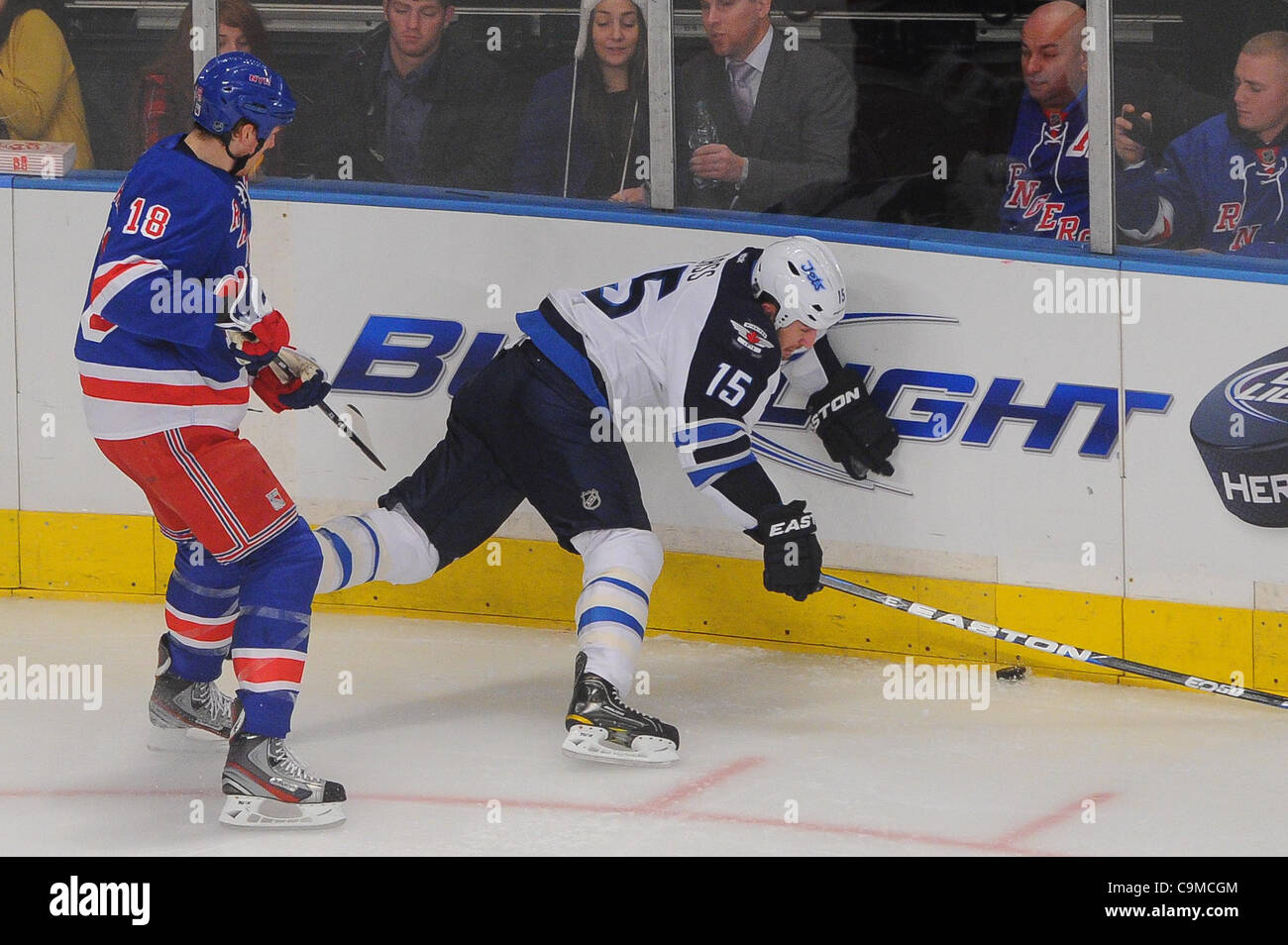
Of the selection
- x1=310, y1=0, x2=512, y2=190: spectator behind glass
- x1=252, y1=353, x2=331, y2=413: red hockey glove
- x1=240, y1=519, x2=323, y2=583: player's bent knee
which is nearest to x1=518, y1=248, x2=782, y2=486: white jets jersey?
x1=252, y1=353, x2=331, y2=413: red hockey glove

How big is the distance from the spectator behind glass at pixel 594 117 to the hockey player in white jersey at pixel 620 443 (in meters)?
0.54

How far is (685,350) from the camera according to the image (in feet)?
13.8

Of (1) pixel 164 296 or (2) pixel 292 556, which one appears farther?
(2) pixel 292 556

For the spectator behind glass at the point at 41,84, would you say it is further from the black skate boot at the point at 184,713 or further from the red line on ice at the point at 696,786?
the red line on ice at the point at 696,786

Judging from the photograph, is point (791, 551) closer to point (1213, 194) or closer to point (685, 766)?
point (685, 766)

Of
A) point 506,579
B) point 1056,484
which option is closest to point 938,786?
point 1056,484

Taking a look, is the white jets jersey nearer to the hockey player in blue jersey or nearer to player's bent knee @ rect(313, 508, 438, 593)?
player's bent knee @ rect(313, 508, 438, 593)

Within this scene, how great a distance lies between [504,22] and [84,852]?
2.46 m

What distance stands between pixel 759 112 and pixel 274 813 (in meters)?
2.17

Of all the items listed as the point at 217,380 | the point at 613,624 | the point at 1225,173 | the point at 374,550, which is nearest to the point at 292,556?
the point at 217,380

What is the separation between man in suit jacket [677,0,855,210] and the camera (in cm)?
471

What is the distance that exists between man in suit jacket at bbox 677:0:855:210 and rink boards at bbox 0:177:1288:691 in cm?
14

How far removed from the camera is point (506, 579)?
5.10 meters

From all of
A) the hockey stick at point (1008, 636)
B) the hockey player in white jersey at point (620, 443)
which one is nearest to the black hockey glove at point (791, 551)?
the hockey player in white jersey at point (620, 443)
